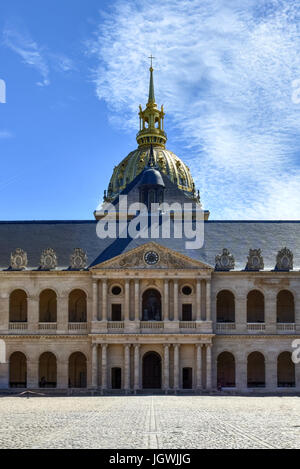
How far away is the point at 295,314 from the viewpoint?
213ft

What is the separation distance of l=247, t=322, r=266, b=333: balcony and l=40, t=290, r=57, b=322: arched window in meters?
18.7

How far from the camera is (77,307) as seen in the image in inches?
2680

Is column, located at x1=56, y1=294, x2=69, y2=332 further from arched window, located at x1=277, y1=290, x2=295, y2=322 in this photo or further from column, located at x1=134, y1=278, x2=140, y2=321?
arched window, located at x1=277, y1=290, x2=295, y2=322

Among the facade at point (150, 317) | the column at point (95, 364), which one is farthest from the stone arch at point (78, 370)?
the column at point (95, 364)

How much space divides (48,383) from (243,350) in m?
18.8

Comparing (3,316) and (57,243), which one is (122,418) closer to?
(3,316)

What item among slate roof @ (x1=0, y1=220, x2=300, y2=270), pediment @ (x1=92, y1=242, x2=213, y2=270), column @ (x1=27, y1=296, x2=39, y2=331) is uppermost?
slate roof @ (x1=0, y1=220, x2=300, y2=270)

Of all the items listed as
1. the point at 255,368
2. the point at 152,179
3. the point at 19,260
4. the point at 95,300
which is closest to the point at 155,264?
the point at 95,300

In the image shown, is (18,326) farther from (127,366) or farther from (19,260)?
(127,366)

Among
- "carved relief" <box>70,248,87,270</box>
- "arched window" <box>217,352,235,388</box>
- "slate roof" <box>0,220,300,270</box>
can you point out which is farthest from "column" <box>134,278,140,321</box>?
"arched window" <box>217,352,235,388</box>

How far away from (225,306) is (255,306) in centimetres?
293

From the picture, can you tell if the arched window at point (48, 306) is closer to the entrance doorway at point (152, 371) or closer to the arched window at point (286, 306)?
the entrance doorway at point (152, 371)

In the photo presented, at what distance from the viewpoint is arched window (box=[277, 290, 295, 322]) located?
6706cm

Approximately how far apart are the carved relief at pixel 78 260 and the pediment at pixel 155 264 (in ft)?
7.74
